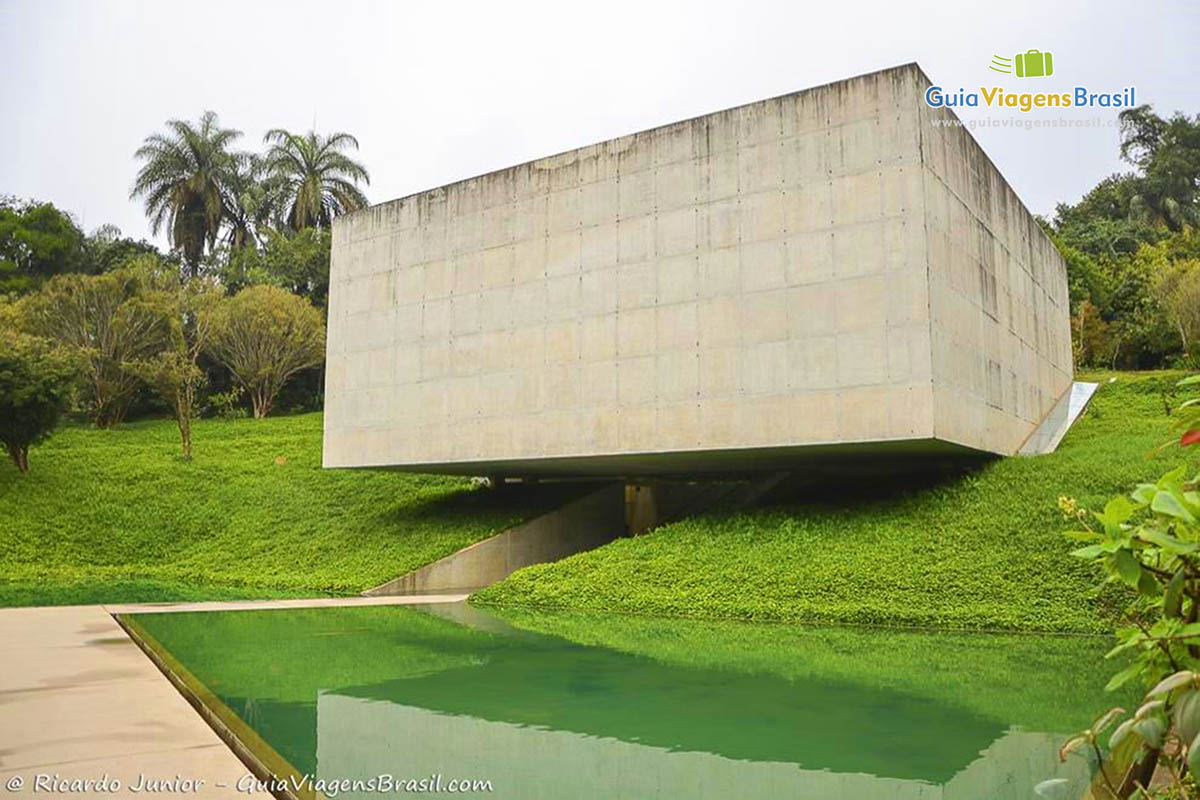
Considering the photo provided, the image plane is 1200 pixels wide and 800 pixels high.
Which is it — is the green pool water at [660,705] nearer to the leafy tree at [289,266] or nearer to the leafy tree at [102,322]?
the leafy tree at [102,322]

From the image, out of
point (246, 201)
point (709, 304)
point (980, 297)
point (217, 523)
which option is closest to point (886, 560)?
point (709, 304)

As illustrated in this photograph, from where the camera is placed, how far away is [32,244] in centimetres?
3491

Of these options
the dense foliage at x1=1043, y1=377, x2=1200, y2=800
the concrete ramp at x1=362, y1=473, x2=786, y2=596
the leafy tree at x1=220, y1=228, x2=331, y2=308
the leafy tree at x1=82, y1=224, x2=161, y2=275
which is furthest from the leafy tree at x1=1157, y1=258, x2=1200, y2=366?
the leafy tree at x1=82, y1=224, x2=161, y2=275

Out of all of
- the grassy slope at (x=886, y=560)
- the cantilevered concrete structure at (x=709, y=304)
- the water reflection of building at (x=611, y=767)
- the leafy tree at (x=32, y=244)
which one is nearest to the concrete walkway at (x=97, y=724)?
the water reflection of building at (x=611, y=767)

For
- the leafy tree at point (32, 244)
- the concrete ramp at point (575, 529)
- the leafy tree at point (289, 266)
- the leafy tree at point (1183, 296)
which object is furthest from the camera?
the leafy tree at point (289, 266)

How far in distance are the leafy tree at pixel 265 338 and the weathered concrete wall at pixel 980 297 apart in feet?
79.6

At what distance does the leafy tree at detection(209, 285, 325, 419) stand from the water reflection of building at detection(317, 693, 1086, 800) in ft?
95.5

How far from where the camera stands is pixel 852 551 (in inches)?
473

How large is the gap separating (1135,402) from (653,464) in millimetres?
11193

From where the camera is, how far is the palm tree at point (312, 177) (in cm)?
3953

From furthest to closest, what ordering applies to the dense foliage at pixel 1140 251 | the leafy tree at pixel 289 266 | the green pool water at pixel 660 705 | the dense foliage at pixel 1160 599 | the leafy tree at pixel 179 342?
the leafy tree at pixel 289 266, the dense foliage at pixel 1140 251, the leafy tree at pixel 179 342, the green pool water at pixel 660 705, the dense foliage at pixel 1160 599

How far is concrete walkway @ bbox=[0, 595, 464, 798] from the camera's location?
3.80 m

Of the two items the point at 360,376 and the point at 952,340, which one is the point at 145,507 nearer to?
the point at 360,376

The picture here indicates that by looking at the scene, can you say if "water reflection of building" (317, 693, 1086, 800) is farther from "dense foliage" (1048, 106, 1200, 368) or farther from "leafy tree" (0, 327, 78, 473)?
"dense foliage" (1048, 106, 1200, 368)
